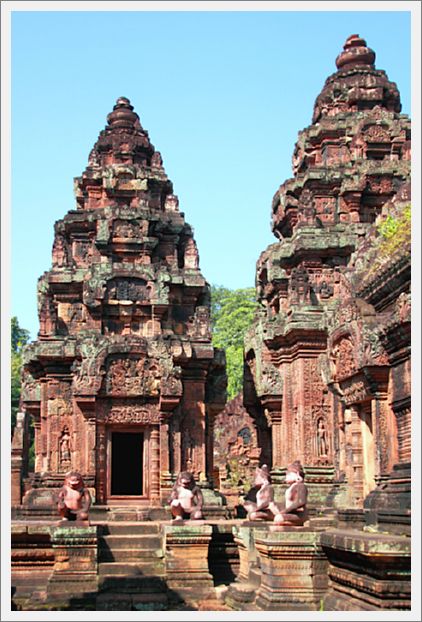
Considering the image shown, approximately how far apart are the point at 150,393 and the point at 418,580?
11.2 metres

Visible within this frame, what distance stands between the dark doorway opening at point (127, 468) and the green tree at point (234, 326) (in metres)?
18.4

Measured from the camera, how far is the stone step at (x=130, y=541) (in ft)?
49.9

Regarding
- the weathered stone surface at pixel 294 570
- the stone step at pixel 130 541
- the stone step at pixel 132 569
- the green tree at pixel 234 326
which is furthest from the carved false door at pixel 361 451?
the green tree at pixel 234 326

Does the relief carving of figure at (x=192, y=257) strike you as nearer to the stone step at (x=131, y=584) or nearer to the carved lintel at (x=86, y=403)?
the carved lintel at (x=86, y=403)

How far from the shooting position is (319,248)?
60.0 feet

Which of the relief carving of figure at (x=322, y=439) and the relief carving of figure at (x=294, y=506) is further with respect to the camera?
the relief carving of figure at (x=322, y=439)

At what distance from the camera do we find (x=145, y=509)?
18.0 metres

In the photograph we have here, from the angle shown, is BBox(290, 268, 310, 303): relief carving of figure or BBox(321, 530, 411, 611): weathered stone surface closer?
BBox(321, 530, 411, 611): weathered stone surface

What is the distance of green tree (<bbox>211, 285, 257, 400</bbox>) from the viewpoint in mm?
41844

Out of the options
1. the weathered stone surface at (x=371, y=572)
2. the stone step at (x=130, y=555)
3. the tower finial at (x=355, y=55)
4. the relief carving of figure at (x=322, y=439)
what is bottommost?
the stone step at (x=130, y=555)

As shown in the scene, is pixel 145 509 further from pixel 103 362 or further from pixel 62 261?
pixel 62 261

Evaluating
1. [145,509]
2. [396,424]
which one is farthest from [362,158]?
[396,424]

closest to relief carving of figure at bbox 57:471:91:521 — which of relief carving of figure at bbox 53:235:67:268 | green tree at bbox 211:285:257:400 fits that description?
relief carving of figure at bbox 53:235:67:268

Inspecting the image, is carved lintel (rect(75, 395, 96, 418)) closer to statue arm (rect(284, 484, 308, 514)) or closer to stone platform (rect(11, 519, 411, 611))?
stone platform (rect(11, 519, 411, 611))
